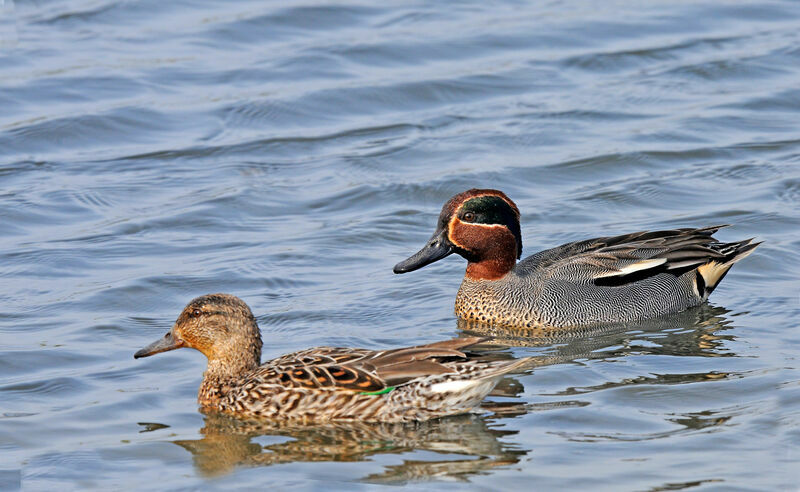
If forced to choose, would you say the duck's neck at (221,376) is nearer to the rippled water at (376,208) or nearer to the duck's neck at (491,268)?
the rippled water at (376,208)

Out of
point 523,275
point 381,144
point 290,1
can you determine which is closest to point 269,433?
point 523,275

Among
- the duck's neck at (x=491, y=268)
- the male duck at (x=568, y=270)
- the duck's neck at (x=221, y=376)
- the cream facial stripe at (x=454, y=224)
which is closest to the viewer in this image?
the duck's neck at (x=221, y=376)

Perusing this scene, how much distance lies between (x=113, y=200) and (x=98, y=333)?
3.52 m

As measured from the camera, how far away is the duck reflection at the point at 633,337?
9.59 meters

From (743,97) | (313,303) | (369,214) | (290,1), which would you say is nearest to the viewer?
(313,303)

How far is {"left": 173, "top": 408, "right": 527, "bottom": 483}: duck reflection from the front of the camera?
7.34 metres

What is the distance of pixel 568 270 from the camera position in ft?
35.4

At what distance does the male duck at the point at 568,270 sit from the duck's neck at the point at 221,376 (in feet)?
7.56

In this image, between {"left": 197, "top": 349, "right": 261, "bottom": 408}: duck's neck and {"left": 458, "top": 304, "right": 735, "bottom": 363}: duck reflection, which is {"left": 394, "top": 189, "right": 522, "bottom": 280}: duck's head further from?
{"left": 197, "top": 349, "right": 261, "bottom": 408}: duck's neck

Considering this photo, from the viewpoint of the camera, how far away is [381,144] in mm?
15078

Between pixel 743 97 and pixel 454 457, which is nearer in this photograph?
pixel 454 457

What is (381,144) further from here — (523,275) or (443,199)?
(523,275)

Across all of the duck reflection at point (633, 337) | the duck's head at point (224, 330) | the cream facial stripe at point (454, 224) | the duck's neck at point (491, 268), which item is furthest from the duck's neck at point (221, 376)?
the duck's neck at point (491, 268)

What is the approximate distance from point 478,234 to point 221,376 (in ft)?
9.89
